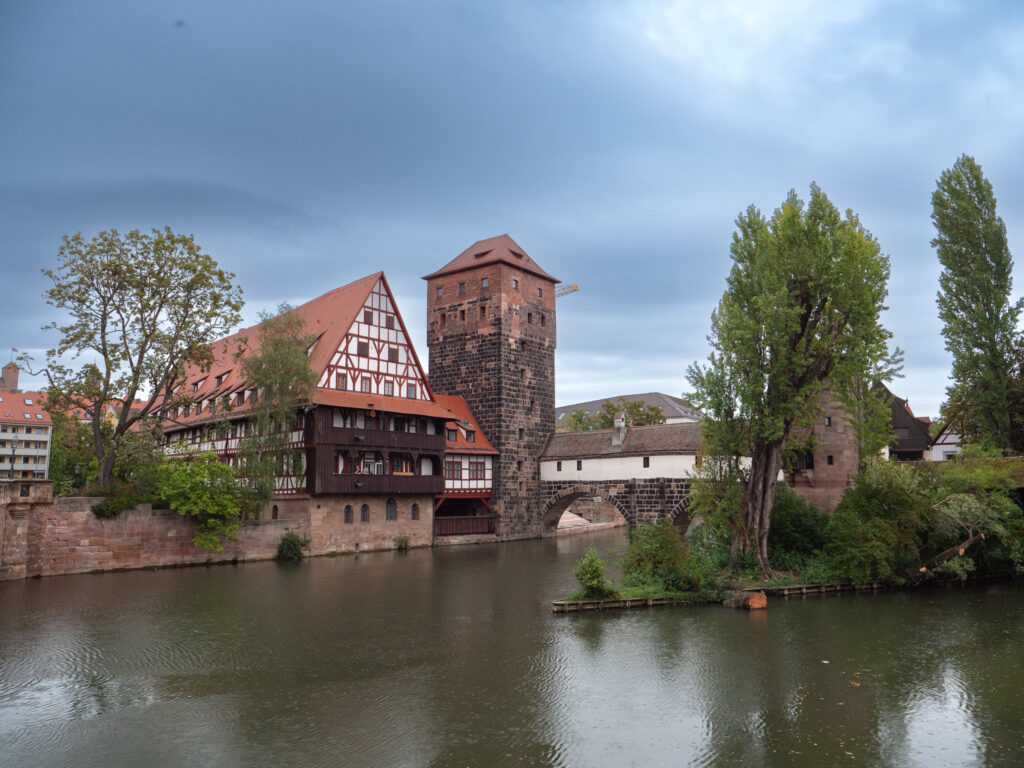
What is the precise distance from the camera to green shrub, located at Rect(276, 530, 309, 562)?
111ft

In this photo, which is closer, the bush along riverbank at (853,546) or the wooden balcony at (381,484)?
the bush along riverbank at (853,546)

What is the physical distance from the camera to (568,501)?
4925cm

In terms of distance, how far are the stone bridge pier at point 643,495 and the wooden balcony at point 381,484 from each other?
9291 mm

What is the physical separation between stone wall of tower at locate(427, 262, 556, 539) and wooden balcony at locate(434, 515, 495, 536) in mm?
782

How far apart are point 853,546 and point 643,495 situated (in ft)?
65.7

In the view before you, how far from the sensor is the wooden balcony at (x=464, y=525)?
43.1 meters

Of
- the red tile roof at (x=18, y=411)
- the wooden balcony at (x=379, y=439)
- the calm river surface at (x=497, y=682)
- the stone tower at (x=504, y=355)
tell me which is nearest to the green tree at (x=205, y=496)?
the wooden balcony at (x=379, y=439)

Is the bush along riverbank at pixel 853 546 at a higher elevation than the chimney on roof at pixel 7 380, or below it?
below

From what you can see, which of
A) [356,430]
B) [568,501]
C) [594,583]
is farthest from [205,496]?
[568,501]

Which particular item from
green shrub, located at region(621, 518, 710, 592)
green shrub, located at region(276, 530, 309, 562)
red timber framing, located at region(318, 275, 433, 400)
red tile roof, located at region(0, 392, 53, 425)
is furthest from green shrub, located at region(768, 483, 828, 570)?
red tile roof, located at region(0, 392, 53, 425)

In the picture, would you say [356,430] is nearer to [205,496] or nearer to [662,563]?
[205,496]

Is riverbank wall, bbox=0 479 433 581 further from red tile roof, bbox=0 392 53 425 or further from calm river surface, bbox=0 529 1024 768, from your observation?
red tile roof, bbox=0 392 53 425

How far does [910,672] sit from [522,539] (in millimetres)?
34211

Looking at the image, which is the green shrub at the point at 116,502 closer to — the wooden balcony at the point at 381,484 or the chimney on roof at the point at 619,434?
the wooden balcony at the point at 381,484
